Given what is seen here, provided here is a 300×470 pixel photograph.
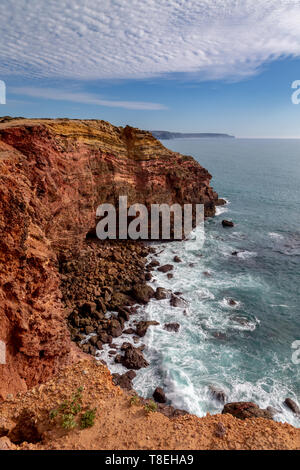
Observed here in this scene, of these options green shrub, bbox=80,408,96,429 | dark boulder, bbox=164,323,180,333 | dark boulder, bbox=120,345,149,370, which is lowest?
dark boulder, bbox=120,345,149,370

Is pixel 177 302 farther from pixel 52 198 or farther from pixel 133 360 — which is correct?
pixel 52 198

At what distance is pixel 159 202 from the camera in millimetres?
41531

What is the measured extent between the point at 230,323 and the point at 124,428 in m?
17.9

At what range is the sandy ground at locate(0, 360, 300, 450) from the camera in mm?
9836

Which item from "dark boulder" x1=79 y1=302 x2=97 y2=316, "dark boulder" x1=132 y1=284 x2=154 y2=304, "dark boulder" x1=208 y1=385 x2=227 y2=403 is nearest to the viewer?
"dark boulder" x1=208 y1=385 x2=227 y2=403

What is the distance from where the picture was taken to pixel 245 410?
17.3m

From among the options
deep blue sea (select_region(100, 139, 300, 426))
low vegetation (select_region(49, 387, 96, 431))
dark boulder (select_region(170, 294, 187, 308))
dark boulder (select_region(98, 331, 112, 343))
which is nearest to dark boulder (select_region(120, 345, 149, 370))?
deep blue sea (select_region(100, 139, 300, 426))

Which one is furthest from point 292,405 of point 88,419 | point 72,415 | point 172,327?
point 72,415

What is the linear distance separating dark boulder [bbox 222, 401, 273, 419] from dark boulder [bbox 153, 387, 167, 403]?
4125 millimetres

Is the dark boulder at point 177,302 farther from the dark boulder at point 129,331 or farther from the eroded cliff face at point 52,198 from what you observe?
the eroded cliff face at point 52,198

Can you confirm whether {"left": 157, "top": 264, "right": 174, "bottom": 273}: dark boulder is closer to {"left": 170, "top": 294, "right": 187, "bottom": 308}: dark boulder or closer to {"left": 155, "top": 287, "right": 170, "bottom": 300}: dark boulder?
{"left": 155, "top": 287, "right": 170, "bottom": 300}: dark boulder

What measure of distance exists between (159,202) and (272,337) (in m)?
24.3

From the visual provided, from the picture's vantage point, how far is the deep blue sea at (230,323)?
19797 mm

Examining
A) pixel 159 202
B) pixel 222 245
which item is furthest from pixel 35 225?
pixel 222 245
